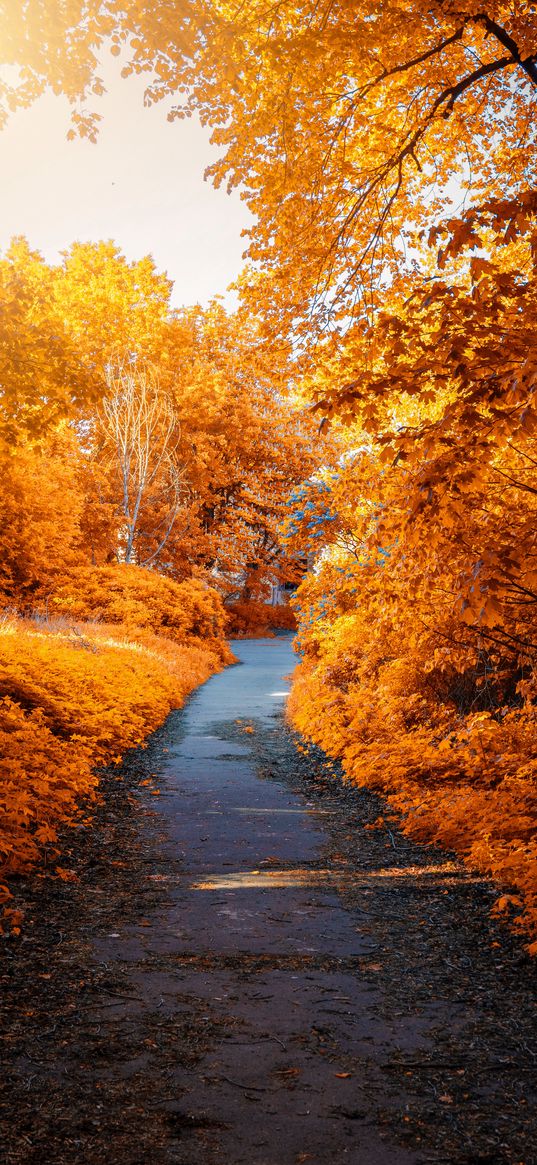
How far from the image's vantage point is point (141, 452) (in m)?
24.1

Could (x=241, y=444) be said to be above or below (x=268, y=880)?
above

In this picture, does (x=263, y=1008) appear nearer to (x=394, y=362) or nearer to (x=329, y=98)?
(x=394, y=362)

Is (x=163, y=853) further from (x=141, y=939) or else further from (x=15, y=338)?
(x=15, y=338)

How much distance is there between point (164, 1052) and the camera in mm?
3232

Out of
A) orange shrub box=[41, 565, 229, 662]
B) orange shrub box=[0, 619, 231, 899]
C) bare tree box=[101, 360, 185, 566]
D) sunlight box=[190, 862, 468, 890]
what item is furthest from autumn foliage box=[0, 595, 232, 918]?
bare tree box=[101, 360, 185, 566]

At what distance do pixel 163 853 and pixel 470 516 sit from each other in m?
3.68

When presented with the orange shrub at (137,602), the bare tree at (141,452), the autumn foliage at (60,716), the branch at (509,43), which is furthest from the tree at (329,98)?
the bare tree at (141,452)

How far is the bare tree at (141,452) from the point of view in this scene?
23.8 m

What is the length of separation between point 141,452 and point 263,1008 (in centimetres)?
2173

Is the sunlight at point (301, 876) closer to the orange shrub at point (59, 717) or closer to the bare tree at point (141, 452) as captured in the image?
the orange shrub at point (59, 717)

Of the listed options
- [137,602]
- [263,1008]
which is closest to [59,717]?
[263,1008]

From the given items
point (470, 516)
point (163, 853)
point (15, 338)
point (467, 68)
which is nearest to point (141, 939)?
point (163, 853)

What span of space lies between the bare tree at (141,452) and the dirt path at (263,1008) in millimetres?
18286

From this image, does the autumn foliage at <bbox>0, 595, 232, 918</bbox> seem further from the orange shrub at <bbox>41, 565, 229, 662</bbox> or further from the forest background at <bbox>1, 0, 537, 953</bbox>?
the orange shrub at <bbox>41, 565, 229, 662</bbox>
